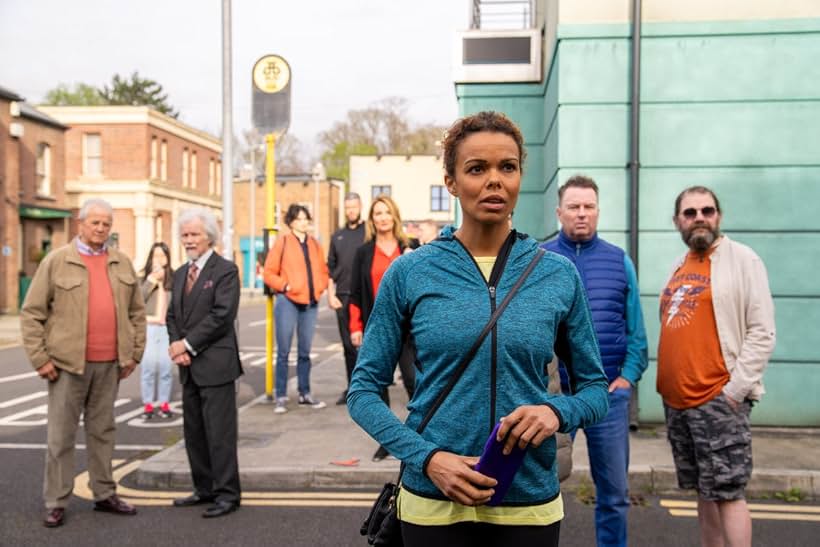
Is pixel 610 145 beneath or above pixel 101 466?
above

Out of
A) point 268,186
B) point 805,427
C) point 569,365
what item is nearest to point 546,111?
point 268,186

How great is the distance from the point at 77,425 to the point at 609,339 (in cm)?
369

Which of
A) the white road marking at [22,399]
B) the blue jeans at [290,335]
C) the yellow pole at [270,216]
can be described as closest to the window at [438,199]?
the white road marking at [22,399]

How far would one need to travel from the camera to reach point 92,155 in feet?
135

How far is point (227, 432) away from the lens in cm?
550

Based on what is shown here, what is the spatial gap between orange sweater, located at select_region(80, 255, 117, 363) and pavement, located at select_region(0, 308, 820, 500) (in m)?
1.23

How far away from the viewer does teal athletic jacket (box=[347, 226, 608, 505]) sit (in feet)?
6.74

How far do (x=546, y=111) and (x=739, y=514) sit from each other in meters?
6.82

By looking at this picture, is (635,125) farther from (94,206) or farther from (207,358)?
(94,206)

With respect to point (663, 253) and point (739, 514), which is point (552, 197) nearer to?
point (663, 253)

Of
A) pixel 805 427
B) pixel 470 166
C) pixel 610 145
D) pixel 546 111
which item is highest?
pixel 546 111

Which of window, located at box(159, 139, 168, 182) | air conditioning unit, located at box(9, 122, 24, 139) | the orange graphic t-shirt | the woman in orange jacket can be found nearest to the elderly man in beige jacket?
the woman in orange jacket

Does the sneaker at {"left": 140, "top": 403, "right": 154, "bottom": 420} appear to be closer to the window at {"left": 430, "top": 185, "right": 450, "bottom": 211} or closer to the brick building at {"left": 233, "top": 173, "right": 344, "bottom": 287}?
the window at {"left": 430, "top": 185, "right": 450, "bottom": 211}

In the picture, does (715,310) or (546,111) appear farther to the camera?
(546,111)
